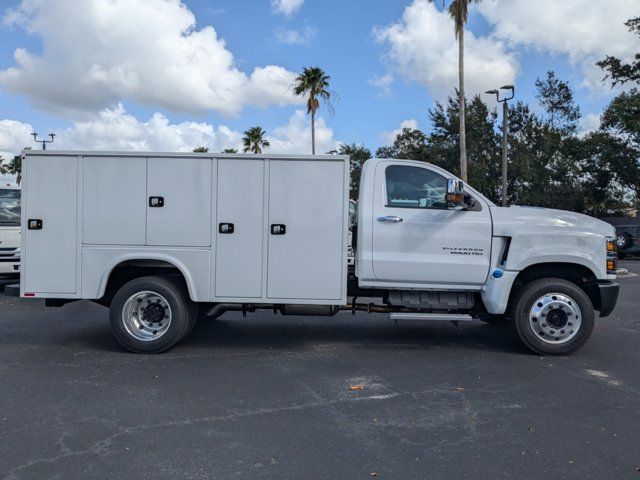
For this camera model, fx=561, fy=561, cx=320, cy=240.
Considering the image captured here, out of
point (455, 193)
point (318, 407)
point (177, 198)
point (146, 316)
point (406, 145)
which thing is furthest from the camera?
point (406, 145)

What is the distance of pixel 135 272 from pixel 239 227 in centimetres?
148

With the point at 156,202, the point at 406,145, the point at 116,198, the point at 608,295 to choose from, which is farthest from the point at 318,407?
the point at 406,145

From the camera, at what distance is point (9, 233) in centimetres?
1149

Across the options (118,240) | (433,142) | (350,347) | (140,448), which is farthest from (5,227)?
(433,142)

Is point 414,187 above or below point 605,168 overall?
below

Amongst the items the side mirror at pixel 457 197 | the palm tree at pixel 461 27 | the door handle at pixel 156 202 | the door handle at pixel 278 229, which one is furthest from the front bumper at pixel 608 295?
the palm tree at pixel 461 27

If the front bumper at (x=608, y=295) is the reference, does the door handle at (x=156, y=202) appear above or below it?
above

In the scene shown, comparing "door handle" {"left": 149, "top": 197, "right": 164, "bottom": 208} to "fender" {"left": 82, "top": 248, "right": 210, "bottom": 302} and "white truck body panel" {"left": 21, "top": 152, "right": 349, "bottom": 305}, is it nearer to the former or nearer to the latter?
"white truck body panel" {"left": 21, "top": 152, "right": 349, "bottom": 305}

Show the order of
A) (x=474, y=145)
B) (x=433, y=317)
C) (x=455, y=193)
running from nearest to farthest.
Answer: (x=455, y=193), (x=433, y=317), (x=474, y=145)

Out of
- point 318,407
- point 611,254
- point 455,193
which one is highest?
point 455,193

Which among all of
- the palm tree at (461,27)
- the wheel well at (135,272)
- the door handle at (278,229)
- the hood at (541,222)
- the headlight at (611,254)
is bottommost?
the wheel well at (135,272)

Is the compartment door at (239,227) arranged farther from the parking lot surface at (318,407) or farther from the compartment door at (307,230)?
the parking lot surface at (318,407)

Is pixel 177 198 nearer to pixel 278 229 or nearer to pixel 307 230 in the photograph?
pixel 278 229

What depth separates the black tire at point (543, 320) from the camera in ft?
21.3
